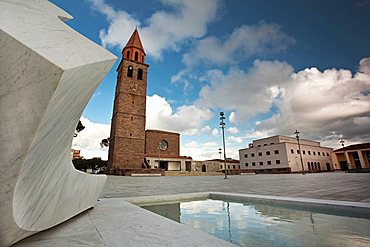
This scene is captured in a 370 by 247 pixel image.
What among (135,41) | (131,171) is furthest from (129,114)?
(135,41)

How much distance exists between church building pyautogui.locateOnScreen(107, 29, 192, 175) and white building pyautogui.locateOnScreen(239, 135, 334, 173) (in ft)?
67.7

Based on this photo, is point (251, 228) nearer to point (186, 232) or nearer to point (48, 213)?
point (186, 232)

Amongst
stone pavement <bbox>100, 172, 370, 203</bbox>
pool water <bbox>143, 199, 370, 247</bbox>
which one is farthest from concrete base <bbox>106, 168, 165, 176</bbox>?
pool water <bbox>143, 199, 370, 247</bbox>

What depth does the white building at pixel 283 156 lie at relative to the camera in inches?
1491

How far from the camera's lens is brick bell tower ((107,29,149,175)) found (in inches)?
930

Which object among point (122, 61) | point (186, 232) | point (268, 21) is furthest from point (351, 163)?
point (186, 232)

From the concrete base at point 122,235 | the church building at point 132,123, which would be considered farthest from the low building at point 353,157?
the concrete base at point 122,235

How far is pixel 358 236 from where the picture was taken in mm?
2104

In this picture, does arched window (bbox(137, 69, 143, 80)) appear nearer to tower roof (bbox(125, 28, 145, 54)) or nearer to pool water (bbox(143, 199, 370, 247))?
tower roof (bbox(125, 28, 145, 54))

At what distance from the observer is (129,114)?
2539cm

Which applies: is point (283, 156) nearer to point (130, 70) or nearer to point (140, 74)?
point (140, 74)

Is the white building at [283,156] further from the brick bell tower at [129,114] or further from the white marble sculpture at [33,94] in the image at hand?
the white marble sculpture at [33,94]

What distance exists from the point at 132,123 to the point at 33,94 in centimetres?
2512

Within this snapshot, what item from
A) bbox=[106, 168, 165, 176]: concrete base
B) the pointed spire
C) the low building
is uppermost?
the pointed spire
